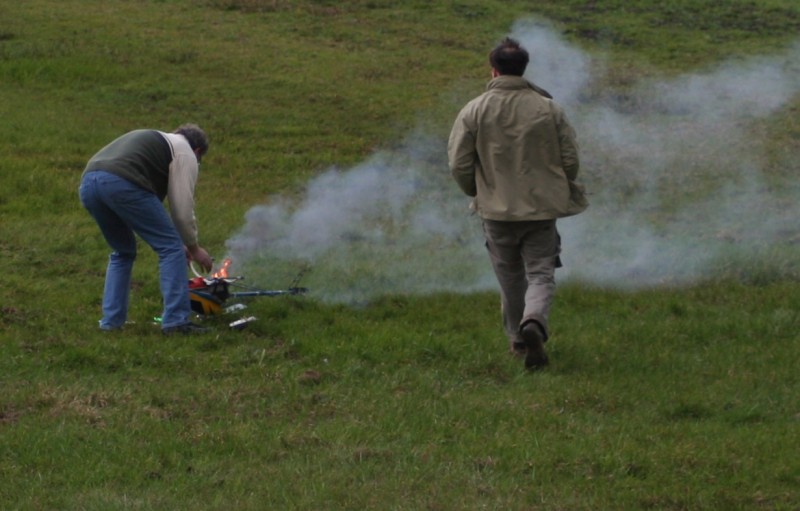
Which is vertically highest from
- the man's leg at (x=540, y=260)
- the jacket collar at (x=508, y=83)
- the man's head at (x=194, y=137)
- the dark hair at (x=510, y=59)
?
the dark hair at (x=510, y=59)

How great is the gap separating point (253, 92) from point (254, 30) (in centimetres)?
359

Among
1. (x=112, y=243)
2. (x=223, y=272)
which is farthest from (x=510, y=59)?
(x=112, y=243)

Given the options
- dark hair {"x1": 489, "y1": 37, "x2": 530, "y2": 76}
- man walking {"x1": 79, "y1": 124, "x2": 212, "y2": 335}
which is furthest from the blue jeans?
dark hair {"x1": 489, "y1": 37, "x2": 530, "y2": 76}

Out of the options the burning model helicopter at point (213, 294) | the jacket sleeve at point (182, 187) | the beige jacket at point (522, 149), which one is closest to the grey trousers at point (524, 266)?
the beige jacket at point (522, 149)

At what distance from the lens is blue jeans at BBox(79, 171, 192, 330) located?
8.09 meters

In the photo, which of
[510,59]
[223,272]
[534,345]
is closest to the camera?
[534,345]

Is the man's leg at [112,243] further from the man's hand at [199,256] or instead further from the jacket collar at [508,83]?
the jacket collar at [508,83]

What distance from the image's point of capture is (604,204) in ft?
40.0

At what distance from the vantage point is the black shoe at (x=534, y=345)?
729 centimetres

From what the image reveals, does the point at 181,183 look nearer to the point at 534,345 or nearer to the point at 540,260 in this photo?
the point at 540,260

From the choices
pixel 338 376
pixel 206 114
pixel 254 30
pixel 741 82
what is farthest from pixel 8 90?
pixel 338 376

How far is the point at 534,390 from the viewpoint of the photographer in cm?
706

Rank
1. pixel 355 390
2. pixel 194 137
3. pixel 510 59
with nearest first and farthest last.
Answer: pixel 355 390, pixel 510 59, pixel 194 137

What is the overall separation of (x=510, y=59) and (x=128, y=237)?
301 centimetres
